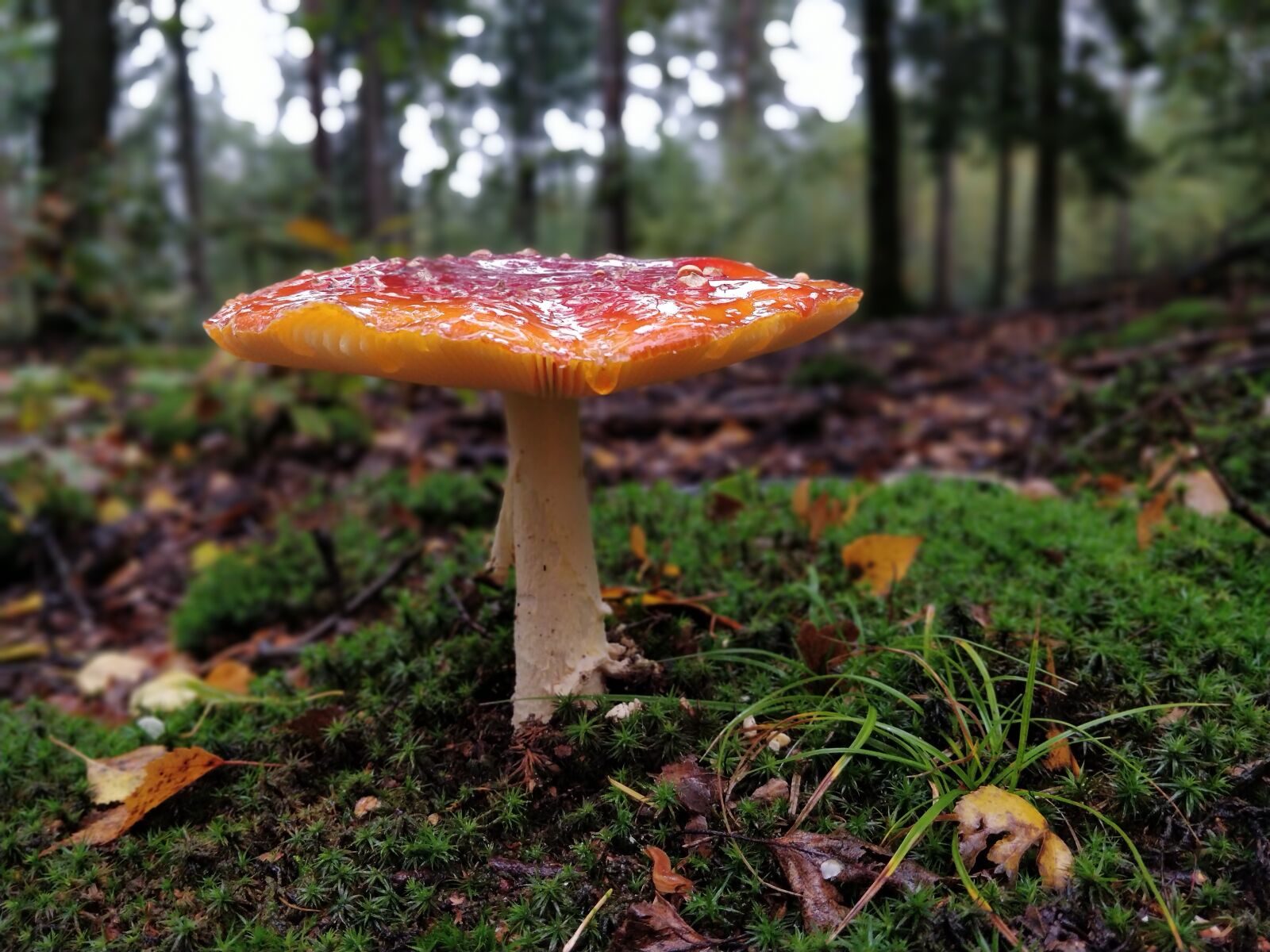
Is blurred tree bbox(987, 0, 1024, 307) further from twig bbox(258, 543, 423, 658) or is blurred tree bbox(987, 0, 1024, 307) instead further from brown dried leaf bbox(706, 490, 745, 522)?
twig bbox(258, 543, 423, 658)

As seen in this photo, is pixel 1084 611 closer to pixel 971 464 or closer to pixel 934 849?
pixel 934 849

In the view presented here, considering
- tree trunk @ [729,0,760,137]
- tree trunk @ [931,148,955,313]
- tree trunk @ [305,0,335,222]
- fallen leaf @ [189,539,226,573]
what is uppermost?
tree trunk @ [729,0,760,137]

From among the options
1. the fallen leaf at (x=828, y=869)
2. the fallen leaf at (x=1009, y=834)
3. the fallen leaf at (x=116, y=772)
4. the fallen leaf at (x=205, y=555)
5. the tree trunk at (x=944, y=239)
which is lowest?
the fallen leaf at (x=205, y=555)

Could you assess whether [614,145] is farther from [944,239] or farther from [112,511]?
[944,239]

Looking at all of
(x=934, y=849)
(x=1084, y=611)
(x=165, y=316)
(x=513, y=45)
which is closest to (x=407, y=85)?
(x=1084, y=611)

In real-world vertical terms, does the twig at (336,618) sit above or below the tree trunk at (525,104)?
below

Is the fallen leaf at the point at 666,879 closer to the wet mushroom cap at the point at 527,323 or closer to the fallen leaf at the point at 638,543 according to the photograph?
the wet mushroom cap at the point at 527,323

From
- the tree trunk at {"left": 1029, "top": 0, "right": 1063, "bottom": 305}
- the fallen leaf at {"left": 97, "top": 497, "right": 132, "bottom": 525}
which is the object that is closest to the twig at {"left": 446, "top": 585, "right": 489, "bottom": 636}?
the fallen leaf at {"left": 97, "top": 497, "right": 132, "bottom": 525}

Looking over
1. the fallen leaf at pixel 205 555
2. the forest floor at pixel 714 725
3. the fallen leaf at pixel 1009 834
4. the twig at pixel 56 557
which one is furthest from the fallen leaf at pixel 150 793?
the twig at pixel 56 557
